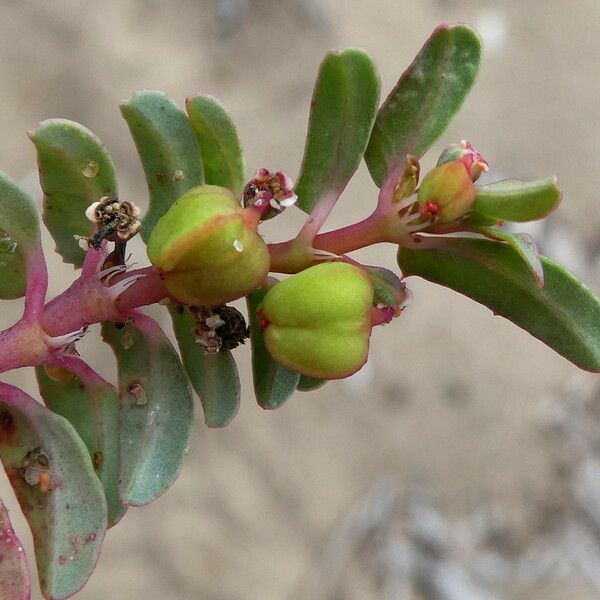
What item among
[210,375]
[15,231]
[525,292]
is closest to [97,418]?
[210,375]

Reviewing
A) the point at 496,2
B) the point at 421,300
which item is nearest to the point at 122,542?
the point at 421,300

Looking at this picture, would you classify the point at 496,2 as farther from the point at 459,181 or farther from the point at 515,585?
the point at 459,181

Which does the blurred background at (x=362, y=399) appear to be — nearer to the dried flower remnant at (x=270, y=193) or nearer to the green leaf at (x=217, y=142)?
the green leaf at (x=217, y=142)

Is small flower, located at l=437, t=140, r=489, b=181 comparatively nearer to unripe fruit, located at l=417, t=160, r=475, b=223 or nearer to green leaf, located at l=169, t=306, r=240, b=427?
unripe fruit, located at l=417, t=160, r=475, b=223

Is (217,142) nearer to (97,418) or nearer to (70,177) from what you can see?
(70,177)

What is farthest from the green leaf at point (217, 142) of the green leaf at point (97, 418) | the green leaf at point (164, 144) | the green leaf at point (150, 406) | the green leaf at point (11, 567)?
the green leaf at point (11, 567)

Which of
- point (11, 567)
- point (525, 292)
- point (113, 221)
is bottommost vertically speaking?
point (11, 567)
